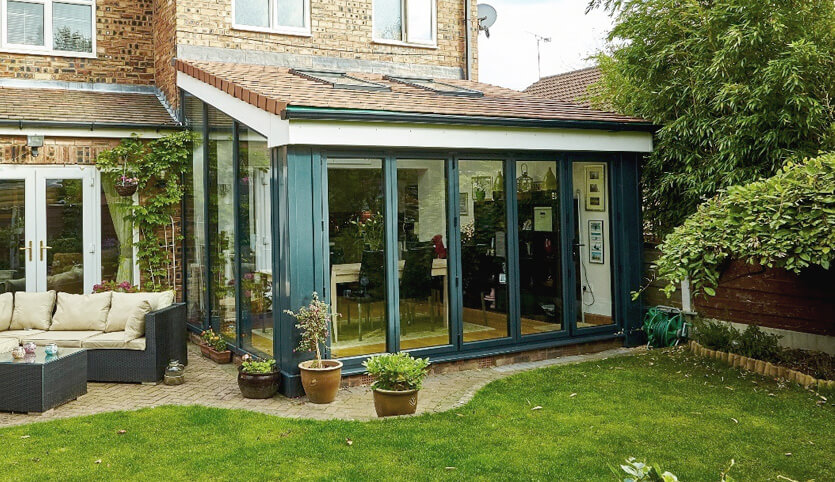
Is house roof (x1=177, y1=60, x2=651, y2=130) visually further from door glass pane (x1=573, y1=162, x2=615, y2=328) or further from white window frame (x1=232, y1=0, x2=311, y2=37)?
white window frame (x1=232, y1=0, x2=311, y2=37)

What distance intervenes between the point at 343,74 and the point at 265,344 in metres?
4.36

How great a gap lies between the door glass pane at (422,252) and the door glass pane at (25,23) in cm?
700

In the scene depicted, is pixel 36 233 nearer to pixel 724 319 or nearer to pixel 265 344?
pixel 265 344

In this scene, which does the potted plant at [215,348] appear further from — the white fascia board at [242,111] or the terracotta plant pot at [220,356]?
the white fascia board at [242,111]

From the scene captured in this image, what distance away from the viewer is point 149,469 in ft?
18.5

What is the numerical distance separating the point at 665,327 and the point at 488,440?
177 inches

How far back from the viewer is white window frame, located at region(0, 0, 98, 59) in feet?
38.3

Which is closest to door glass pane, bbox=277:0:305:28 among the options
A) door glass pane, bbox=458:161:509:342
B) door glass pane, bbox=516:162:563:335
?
door glass pane, bbox=458:161:509:342

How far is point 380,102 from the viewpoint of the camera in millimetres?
8406

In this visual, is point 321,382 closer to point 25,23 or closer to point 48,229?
point 48,229

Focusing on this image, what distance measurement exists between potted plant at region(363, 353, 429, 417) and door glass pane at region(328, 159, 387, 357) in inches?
55.8

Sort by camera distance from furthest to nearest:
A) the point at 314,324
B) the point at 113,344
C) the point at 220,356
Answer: the point at 220,356 → the point at 113,344 → the point at 314,324

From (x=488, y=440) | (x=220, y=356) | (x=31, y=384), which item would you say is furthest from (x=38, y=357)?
(x=488, y=440)

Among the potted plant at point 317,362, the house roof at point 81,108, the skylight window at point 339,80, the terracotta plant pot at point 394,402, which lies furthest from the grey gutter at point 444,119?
the house roof at point 81,108
